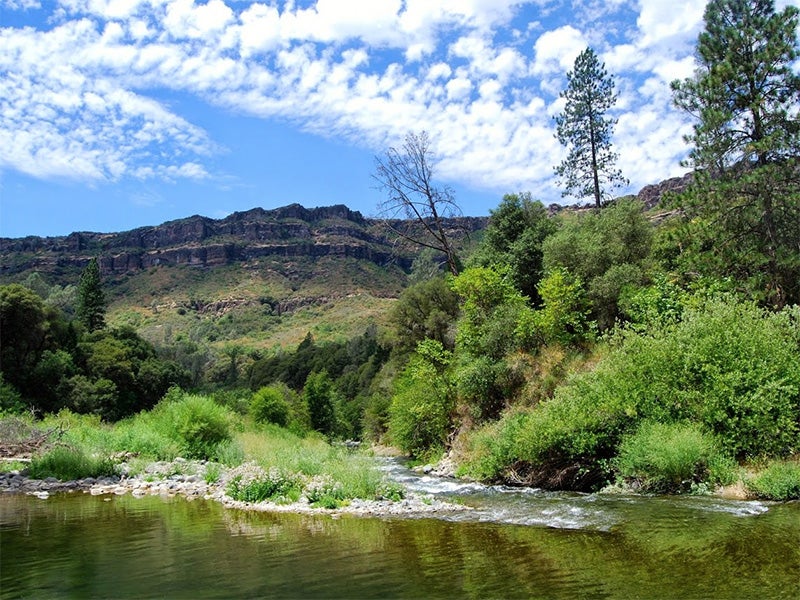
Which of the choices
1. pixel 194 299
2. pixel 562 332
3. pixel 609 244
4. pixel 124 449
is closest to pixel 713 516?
pixel 562 332

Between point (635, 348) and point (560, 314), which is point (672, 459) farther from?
point (560, 314)

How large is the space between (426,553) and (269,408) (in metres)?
46.8

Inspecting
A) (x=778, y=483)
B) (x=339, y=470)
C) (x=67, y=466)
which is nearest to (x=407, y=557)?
(x=339, y=470)

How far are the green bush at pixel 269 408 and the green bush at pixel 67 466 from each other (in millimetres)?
29924

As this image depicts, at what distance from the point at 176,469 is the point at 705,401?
782 inches

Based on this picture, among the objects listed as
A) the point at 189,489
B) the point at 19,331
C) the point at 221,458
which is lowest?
the point at 189,489

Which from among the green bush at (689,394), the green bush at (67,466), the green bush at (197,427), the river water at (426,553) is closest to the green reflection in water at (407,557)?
the river water at (426,553)

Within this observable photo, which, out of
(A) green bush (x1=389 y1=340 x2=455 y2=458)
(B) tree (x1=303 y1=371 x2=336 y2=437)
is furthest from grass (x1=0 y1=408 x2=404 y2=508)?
(B) tree (x1=303 y1=371 x2=336 y2=437)

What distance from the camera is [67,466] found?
2344 centimetres

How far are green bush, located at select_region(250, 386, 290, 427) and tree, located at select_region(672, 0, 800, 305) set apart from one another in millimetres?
40876

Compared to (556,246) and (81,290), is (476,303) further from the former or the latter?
(81,290)

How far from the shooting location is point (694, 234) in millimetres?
27141

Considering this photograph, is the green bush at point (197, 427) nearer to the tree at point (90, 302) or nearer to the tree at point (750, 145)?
the tree at point (750, 145)

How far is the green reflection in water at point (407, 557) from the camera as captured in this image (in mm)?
8781
